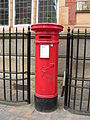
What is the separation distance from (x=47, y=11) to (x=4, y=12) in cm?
145

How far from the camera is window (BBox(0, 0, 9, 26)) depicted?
5646 mm

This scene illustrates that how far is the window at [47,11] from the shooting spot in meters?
5.35

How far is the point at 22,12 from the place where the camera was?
5.57 metres

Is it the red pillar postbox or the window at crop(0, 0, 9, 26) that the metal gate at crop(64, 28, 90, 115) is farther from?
the window at crop(0, 0, 9, 26)

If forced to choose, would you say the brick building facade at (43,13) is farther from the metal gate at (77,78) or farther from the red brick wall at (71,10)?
the metal gate at (77,78)

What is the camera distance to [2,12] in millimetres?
5715

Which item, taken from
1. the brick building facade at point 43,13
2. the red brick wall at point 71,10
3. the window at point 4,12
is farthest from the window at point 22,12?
the red brick wall at point 71,10

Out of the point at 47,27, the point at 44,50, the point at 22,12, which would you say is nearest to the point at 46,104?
the point at 44,50

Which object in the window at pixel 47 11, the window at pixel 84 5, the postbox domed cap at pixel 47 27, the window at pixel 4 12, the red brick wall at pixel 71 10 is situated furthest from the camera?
the window at pixel 4 12

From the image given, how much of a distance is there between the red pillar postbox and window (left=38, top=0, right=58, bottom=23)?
1.85 m

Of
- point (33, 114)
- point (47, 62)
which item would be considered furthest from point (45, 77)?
point (33, 114)

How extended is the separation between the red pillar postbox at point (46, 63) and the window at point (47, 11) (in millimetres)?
1854

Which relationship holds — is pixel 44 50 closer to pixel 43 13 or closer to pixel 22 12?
pixel 43 13

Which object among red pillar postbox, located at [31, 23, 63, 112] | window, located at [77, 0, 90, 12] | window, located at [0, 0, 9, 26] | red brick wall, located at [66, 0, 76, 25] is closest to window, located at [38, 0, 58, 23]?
red brick wall, located at [66, 0, 76, 25]
